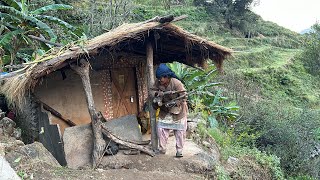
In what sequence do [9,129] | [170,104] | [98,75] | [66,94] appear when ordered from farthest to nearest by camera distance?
[98,75] < [9,129] < [66,94] < [170,104]

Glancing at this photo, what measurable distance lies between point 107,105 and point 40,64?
3146 millimetres

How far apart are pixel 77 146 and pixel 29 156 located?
1128mm

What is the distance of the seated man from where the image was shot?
717cm

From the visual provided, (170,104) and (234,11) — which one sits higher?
(234,11)

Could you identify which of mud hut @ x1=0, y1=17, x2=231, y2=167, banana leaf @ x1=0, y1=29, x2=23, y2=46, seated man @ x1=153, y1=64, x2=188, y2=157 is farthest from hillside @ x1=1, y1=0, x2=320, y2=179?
banana leaf @ x1=0, y1=29, x2=23, y2=46

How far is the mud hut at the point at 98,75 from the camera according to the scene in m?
6.82

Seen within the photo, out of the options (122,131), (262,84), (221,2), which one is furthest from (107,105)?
(221,2)

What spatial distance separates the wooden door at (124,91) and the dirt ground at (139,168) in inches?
94.0

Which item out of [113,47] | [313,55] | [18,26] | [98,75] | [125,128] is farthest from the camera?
[313,55]

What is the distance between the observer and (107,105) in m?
9.53

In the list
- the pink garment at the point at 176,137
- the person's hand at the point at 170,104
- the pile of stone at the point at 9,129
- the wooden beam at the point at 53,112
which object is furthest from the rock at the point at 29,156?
the pile of stone at the point at 9,129

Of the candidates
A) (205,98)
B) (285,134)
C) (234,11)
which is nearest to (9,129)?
(205,98)

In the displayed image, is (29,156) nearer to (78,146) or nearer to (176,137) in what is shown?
(78,146)

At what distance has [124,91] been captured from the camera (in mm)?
9977
